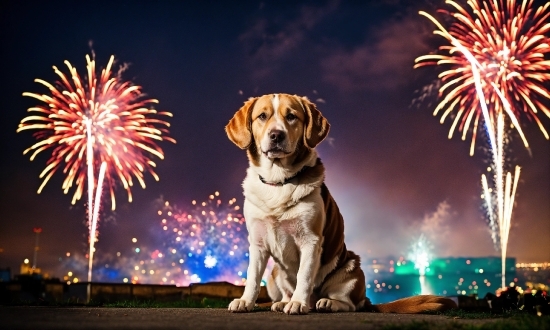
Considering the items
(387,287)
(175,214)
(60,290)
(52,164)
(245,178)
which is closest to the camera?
(245,178)

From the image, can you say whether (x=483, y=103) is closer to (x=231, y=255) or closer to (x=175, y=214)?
(x=175, y=214)

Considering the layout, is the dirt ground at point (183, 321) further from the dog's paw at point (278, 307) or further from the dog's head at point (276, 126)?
the dog's head at point (276, 126)

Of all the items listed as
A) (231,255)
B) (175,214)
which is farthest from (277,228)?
(231,255)

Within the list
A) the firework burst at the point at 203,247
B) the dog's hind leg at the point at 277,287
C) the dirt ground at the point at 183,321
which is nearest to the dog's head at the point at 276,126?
the dog's hind leg at the point at 277,287

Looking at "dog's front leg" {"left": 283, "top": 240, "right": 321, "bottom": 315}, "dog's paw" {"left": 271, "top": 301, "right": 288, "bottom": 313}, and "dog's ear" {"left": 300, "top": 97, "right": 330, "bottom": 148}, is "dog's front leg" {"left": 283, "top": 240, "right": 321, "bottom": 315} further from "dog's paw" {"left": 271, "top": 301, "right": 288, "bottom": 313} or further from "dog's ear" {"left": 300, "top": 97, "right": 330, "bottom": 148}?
"dog's ear" {"left": 300, "top": 97, "right": 330, "bottom": 148}

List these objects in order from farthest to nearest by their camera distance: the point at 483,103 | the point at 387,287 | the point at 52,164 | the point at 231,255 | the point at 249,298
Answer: the point at 387,287 < the point at 231,255 < the point at 52,164 < the point at 483,103 < the point at 249,298

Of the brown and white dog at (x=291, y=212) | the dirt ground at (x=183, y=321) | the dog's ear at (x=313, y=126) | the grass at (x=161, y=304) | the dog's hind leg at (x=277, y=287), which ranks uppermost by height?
the dog's ear at (x=313, y=126)

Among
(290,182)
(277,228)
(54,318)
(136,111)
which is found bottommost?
(54,318)
